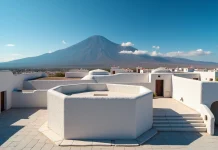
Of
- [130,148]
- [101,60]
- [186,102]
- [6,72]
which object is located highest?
[101,60]

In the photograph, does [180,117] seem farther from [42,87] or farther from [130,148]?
[42,87]

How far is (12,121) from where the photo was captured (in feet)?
37.6

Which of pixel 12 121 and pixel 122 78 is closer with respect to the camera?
pixel 12 121

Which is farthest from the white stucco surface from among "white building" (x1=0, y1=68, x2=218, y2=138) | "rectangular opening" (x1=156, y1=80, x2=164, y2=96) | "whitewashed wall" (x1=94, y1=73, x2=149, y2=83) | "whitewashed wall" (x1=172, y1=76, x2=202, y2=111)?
"whitewashed wall" (x1=172, y1=76, x2=202, y2=111)

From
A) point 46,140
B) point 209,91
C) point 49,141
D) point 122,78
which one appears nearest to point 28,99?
point 46,140

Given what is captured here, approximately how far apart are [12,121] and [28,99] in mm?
3664

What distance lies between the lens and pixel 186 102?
13.2 metres

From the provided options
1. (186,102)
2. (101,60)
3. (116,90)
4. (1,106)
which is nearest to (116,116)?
(116,90)

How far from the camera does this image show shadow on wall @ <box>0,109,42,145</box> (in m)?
9.34

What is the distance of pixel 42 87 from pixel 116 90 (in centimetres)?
973

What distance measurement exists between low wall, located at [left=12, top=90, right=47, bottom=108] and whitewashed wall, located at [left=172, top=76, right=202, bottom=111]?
11000 mm

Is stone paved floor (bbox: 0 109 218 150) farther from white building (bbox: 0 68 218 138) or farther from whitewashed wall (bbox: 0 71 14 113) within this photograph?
whitewashed wall (bbox: 0 71 14 113)

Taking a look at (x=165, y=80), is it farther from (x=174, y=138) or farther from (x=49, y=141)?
(x=49, y=141)

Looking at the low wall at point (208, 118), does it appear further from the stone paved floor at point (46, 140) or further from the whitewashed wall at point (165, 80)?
the whitewashed wall at point (165, 80)
